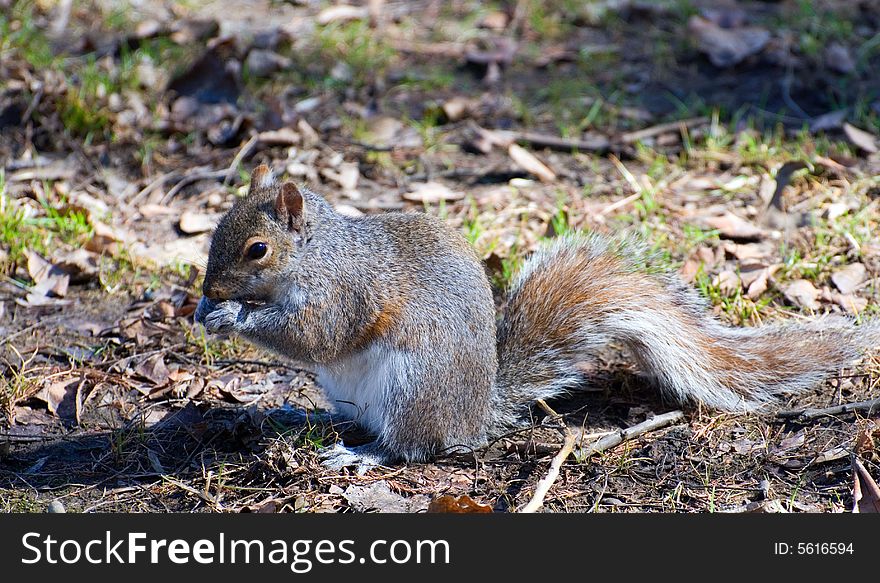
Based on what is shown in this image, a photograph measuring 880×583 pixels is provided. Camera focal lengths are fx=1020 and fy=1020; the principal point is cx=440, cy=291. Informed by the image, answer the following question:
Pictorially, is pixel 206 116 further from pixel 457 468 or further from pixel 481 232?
pixel 457 468

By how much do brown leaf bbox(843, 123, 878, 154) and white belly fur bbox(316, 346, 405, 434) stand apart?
2.31 metres

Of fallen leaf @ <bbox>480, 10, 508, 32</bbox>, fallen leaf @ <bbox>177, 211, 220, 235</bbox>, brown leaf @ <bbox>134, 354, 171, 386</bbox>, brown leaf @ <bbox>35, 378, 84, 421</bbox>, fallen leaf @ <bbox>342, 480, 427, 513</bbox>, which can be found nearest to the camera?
fallen leaf @ <bbox>342, 480, 427, 513</bbox>

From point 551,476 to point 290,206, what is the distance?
0.92 m

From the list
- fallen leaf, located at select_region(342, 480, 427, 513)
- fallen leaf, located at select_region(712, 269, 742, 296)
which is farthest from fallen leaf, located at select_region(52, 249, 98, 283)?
fallen leaf, located at select_region(712, 269, 742, 296)

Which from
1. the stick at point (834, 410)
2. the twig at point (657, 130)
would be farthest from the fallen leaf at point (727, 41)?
the stick at point (834, 410)

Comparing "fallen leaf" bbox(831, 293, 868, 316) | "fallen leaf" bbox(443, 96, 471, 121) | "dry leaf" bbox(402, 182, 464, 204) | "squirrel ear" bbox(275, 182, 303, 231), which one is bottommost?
"fallen leaf" bbox(831, 293, 868, 316)

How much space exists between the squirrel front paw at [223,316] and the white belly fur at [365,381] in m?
0.26

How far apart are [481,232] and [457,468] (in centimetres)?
114

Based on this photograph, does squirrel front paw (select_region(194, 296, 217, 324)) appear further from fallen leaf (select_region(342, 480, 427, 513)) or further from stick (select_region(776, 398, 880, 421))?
stick (select_region(776, 398, 880, 421))

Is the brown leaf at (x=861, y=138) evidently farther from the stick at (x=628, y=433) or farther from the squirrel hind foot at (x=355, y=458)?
the squirrel hind foot at (x=355, y=458)

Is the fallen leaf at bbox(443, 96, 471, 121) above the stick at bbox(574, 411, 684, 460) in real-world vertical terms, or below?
above

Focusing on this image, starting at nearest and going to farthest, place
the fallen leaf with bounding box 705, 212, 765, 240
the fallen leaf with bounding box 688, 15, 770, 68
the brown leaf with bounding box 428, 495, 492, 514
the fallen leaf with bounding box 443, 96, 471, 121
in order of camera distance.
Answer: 1. the brown leaf with bounding box 428, 495, 492, 514
2. the fallen leaf with bounding box 705, 212, 765, 240
3. the fallen leaf with bounding box 443, 96, 471, 121
4. the fallen leaf with bounding box 688, 15, 770, 68

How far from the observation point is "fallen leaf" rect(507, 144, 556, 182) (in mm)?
3971

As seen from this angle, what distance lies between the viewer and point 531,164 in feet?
13.1
